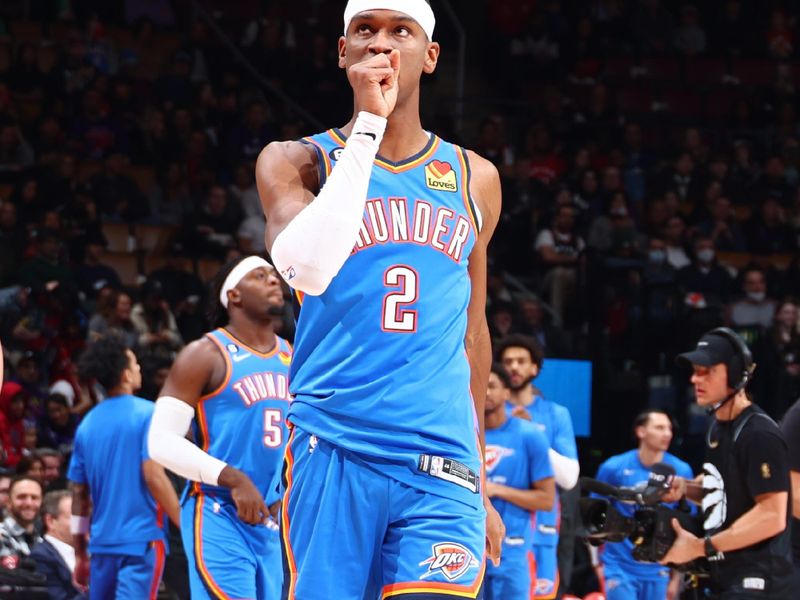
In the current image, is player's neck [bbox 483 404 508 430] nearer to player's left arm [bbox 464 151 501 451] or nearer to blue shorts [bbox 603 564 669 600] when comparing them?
blue shorts [bbox 603 564 669 600]

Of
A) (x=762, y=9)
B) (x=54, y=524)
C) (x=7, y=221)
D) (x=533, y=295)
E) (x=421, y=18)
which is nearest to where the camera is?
(x=421, y=18)

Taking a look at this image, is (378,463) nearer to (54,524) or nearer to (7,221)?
(54,524)

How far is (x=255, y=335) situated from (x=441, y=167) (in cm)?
288

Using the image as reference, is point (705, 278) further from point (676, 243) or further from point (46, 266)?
point (46, 266)

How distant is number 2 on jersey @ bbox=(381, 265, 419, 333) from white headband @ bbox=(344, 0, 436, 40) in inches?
24.4

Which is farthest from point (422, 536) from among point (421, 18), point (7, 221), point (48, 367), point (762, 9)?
point (762, 9)

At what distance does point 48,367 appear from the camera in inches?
448

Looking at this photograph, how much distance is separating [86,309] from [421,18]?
9.06m

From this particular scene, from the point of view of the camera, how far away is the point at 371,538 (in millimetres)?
3199

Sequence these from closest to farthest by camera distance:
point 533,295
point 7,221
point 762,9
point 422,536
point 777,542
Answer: point 422,536 < point 777,542 < point 7,221 < point 533,295 < point 762,9

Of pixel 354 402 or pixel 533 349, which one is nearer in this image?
pixel 354 402

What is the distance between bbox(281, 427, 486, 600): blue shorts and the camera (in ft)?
10.4

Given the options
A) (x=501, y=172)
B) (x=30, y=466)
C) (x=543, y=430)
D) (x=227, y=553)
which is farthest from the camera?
(x=501, y=172)

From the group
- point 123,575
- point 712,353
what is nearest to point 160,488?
point 123,575
